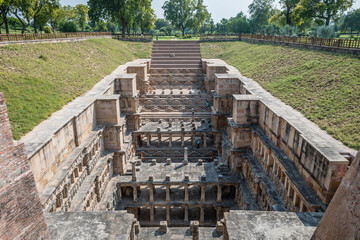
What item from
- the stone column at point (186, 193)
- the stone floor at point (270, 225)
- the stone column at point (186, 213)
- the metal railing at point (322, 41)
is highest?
the metal railing at point (322, 41)

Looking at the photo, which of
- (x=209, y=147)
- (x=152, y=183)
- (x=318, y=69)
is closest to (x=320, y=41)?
(x=318, y=69)

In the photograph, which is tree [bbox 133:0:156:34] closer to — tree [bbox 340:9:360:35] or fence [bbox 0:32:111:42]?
fence [bbox 0:32:111:42]

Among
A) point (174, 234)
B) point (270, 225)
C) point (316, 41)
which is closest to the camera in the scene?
point (270, 225)

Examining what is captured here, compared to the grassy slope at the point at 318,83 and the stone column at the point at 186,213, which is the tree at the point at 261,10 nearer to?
the grassy slope at the point at 318,83

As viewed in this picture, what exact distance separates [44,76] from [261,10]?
71.5 meters

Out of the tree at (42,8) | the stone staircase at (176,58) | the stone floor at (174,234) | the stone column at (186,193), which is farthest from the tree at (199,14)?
the stone floor at (174,234)

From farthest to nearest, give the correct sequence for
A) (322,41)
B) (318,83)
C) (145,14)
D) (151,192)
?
(145,14)
(322,41)
(318,83)
(151,192)

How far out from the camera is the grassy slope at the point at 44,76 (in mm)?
20000

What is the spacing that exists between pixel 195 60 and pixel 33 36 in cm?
2944

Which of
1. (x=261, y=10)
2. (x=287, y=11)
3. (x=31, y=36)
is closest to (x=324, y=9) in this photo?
(x=287, y=11)

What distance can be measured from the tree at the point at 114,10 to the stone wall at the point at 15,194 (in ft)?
198

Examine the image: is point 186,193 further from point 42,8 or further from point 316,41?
point 42,8

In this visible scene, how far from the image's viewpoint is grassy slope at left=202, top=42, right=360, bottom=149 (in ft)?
59.5

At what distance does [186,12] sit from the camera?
261ft
